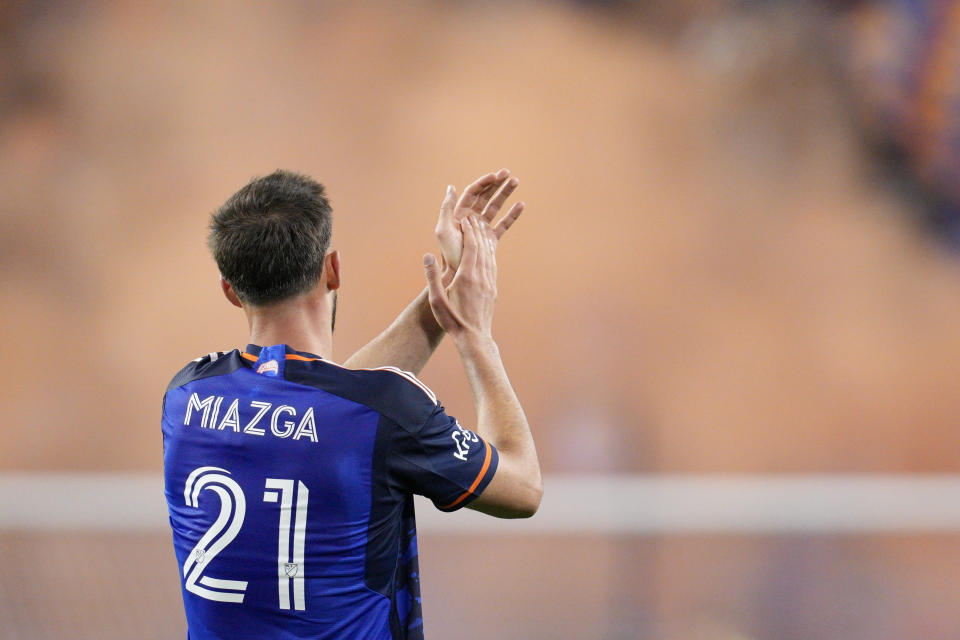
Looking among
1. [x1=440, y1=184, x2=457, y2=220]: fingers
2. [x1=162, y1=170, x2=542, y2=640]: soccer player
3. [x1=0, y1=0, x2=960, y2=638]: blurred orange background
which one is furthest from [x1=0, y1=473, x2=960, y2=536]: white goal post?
[x1=162, y1=170, x2=542, y2=640]: soccer player

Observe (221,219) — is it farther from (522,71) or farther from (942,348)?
(942,348)

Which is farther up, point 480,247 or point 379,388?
point 480,247

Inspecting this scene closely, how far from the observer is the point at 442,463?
2.76ft

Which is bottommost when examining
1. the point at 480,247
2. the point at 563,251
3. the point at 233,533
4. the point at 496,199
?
the point at 233,533

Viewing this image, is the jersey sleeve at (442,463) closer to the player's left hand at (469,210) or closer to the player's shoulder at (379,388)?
the player's shoulder at (379,388)

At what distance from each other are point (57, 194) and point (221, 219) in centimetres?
302

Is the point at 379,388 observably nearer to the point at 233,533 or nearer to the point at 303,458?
the point at 303,458

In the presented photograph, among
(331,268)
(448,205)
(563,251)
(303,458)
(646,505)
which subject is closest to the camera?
(303,458)

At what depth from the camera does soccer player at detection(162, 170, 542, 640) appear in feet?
2.72

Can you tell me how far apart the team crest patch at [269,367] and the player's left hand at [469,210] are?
30 centimetres

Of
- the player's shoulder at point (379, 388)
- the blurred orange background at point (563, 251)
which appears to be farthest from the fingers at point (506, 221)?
the blurred orange background at point (563, 251)

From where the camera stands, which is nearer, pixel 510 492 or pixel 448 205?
pixel 510 492

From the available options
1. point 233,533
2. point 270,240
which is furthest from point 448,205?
point 233,533

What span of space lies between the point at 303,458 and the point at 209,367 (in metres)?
0.18
